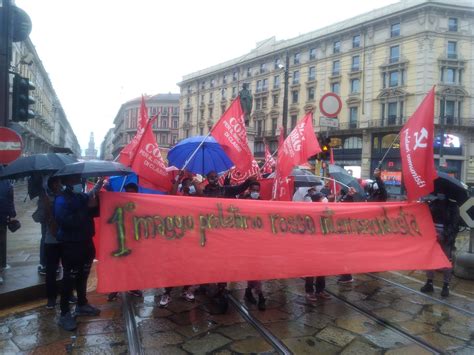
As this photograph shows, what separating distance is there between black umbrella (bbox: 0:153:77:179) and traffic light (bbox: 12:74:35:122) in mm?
1627

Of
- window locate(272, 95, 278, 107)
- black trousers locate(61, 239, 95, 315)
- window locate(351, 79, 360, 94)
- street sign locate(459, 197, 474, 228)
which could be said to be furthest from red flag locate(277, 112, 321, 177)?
window locate(272, 95, 278, 107)

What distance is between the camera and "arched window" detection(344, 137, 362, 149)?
138 ft

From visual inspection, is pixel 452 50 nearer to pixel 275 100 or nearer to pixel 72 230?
pixel 275 100

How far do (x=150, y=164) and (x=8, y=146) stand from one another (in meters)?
2.15

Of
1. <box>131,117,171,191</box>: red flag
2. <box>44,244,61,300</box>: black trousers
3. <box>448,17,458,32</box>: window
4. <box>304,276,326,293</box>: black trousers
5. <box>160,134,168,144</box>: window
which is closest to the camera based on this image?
<box>44,244,61,300</box>: black trousers

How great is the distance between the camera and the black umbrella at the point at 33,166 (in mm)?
5328

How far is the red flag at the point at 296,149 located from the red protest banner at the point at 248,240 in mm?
1188

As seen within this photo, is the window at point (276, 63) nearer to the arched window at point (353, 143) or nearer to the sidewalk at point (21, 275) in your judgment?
the arched window at point (353, 143)

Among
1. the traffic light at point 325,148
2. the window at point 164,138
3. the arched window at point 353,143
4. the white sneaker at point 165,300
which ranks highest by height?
the window at point 164,138

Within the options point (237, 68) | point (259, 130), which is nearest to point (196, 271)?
point (259, 130)

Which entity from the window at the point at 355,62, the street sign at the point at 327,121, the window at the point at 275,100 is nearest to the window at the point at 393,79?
the window at the point at 355,62

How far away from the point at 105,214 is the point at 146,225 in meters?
0.45

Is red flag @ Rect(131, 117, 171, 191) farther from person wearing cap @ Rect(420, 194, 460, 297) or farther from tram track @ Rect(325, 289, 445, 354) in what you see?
person wearing cap @ Rect(420, 194, 460, 297)

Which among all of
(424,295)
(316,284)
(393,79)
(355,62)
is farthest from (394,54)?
(316,284)
